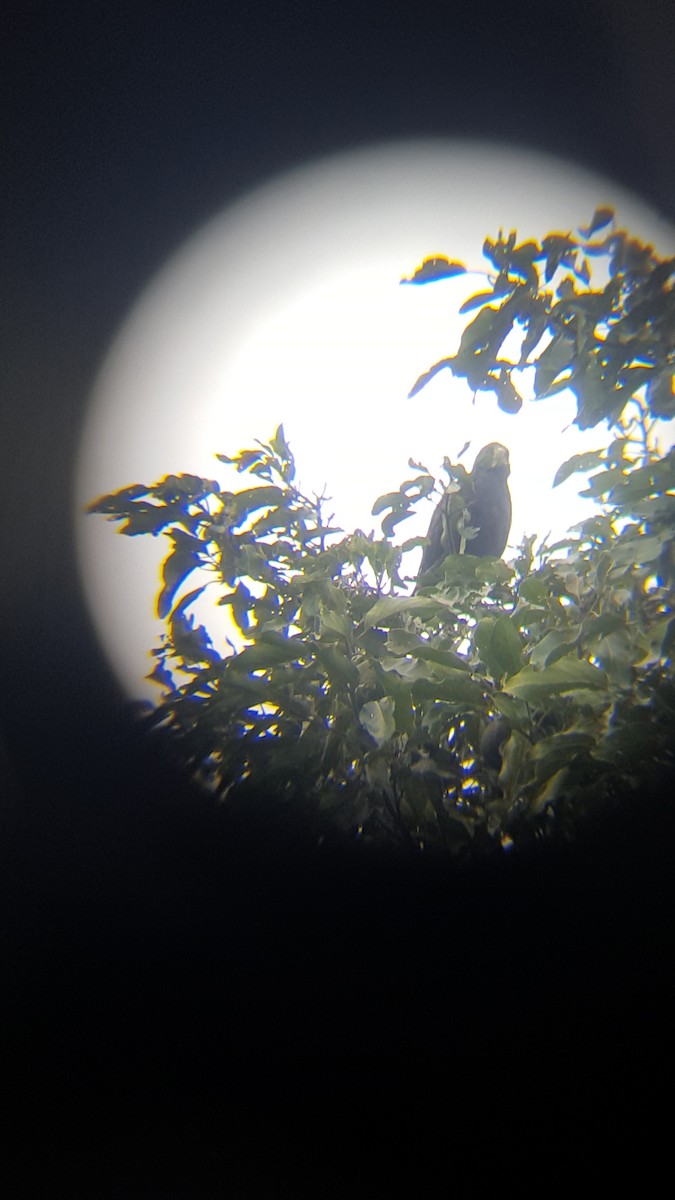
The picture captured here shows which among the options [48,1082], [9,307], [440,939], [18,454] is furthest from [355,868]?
[9,307]

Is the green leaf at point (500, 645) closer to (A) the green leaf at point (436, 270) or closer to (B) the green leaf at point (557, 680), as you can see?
(B) the green leaf at point (557, 680)

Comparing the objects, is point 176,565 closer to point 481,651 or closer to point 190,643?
point 190,643

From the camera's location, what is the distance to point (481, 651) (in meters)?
1.05

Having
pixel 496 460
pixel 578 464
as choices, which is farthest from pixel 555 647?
pixel 496 460

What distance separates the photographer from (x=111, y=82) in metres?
2.03

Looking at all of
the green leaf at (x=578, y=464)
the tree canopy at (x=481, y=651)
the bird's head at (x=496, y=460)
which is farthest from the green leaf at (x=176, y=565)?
the bird's head at (x=496, y=460)

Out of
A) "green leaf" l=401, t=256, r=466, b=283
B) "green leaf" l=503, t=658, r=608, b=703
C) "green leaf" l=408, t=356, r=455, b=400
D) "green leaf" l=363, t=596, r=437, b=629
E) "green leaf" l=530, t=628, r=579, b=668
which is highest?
"green leaf" l=401, t=256, r=466, b=283

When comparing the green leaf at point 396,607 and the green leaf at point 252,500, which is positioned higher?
the green leaf at point 252,500

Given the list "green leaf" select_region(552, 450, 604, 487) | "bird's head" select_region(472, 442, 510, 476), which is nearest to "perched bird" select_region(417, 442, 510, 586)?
"bird's head" select_region(472, 442, 510, 476)

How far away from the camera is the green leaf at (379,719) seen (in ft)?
3.61

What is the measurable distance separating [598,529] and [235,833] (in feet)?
3.57

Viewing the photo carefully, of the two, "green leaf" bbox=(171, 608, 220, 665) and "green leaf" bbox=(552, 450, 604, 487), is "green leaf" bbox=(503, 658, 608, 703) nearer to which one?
"green leaf" bbox=(552, 450, 604, 487)

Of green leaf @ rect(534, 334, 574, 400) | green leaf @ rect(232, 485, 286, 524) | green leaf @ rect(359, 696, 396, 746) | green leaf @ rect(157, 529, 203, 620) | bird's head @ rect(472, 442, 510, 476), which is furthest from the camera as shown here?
bird's head @ rect(472, 442, 510, 476)

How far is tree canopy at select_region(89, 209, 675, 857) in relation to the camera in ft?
3.38
